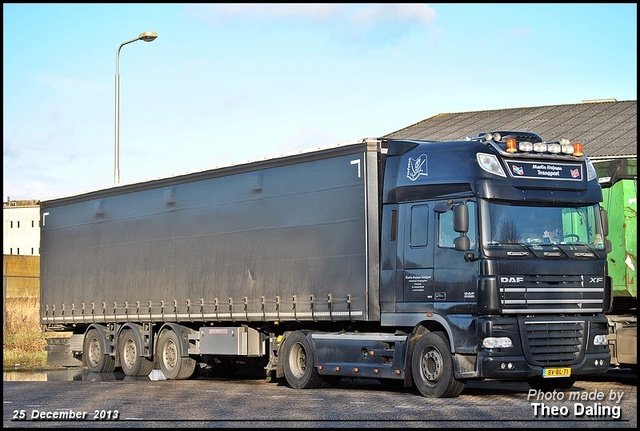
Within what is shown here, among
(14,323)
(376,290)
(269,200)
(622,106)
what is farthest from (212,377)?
(622,106)

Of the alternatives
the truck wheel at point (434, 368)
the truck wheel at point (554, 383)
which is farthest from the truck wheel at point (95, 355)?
the truck wheel at point (554, 383)

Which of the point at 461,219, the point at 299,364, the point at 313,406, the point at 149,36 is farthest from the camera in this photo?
the point at 149,36

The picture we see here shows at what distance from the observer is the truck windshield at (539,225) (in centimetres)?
1655

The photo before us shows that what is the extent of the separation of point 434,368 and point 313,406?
88.9 inches

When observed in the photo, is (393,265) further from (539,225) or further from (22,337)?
(22,337)

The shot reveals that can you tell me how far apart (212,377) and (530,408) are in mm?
11487

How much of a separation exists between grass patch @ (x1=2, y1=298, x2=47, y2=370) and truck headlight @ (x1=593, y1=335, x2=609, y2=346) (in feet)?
57.6

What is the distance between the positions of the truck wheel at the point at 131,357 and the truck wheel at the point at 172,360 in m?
0.50

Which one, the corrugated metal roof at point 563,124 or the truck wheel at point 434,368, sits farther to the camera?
the corrugated metal roof at point 563,124

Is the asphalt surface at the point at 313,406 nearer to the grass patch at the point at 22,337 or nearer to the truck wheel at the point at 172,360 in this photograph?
the truck wheel at the point at 172,360

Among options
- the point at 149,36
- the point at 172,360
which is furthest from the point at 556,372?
the point at 149,36

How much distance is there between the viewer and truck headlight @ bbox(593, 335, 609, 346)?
675 inches

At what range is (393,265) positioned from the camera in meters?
17.9

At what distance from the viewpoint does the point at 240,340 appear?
21562mm
